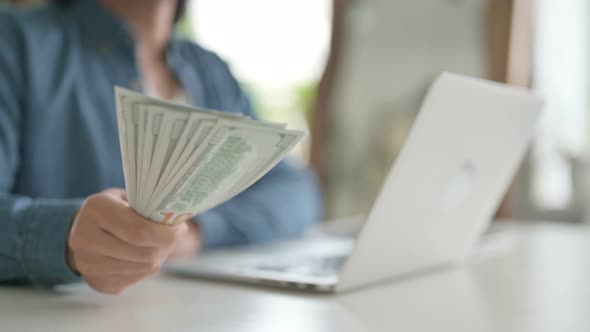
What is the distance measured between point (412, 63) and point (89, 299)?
1496mm

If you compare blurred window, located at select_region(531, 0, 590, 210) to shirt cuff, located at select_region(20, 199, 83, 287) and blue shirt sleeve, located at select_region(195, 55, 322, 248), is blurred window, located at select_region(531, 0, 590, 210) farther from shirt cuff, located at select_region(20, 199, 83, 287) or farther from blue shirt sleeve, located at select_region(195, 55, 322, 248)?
shirt cuff, located at select_region(20, 199, 83, 287)

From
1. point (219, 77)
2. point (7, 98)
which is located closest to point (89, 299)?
point (7, 98)

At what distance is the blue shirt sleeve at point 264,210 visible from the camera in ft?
3.59

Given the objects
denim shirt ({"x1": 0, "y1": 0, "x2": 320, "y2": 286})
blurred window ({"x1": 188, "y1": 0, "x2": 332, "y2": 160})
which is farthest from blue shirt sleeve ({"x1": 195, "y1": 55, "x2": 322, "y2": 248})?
blurred window ({"x1": 188, "y1": 0, "x2": 332, "y2": 160})

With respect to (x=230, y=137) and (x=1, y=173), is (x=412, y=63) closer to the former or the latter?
(x=1, y=173)

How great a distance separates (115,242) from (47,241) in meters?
0.12

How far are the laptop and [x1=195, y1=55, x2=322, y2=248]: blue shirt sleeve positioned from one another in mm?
137

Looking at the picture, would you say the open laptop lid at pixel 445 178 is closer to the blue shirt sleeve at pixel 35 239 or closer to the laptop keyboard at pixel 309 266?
the laptop keyboard at pixel 309 266

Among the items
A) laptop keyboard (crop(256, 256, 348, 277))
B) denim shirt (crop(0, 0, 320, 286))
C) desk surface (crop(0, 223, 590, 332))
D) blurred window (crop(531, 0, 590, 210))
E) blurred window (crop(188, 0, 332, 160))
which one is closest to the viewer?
desk surface (crop(0, 223, 590, 332))

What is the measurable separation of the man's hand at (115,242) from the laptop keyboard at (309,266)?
0.24 metres

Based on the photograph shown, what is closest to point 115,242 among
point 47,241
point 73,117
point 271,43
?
point 47,241

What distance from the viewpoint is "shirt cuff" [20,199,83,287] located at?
62cm

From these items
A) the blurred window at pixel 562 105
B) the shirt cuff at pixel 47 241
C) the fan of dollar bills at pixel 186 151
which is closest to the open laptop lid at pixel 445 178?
the fan of dollar bills at pixel 186 151

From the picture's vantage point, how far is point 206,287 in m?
0.74
